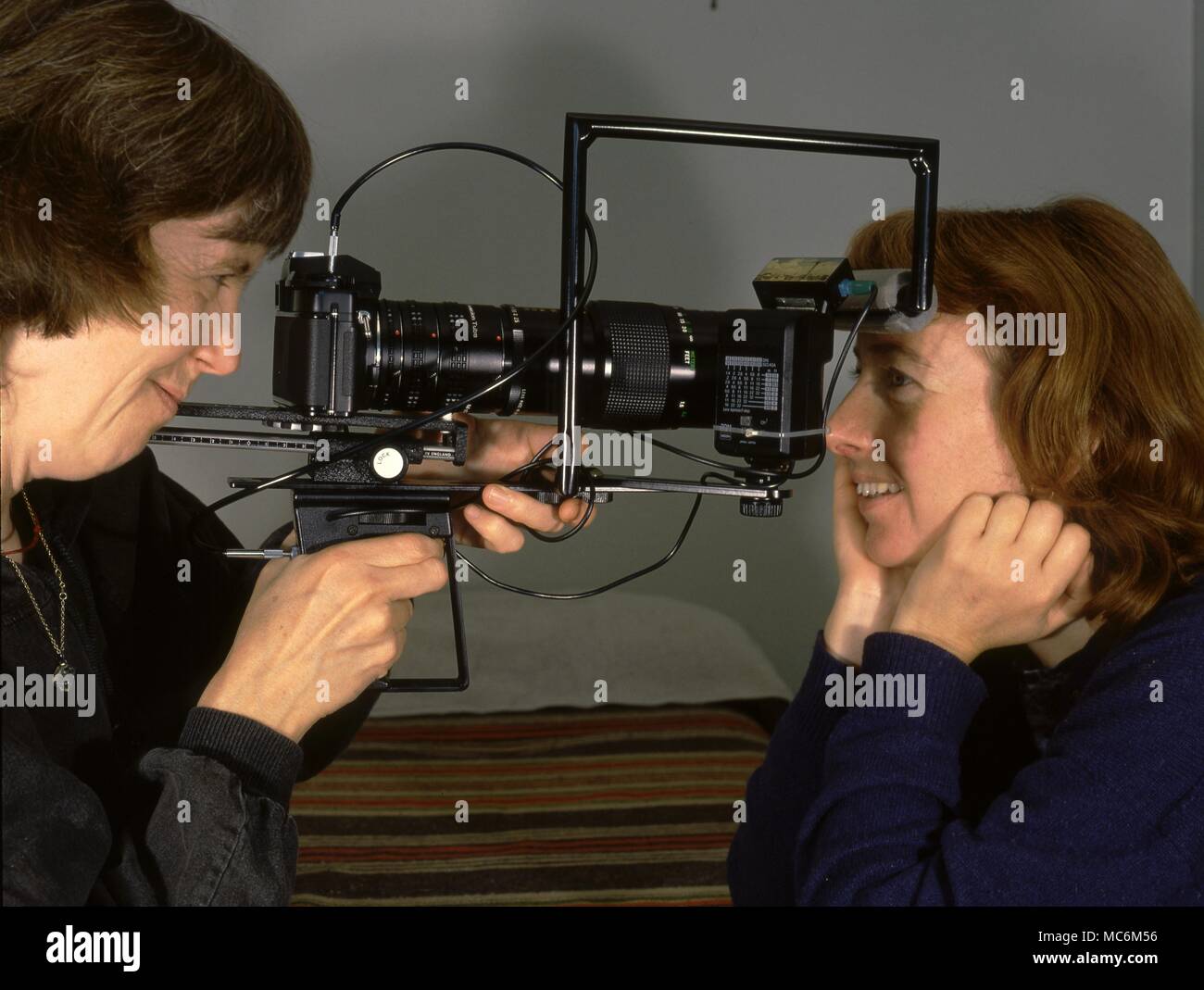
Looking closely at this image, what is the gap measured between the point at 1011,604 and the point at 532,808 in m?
0.83

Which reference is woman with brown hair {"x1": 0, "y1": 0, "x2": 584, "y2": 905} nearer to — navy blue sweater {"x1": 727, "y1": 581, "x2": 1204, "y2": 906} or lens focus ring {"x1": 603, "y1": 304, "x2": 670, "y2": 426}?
lens focus ring {"x1": 603, "y1": 304, "x2": 670, "y2": 426}

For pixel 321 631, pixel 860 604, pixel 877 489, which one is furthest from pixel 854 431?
pixel 321 631

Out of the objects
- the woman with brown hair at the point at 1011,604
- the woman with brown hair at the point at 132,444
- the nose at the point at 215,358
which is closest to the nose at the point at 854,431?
the woman with brown hair at the point at 1011,604

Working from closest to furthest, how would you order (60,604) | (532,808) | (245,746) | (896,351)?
1. (245,746)
2. (60,604)
3. (896,351)
4. (532,808)

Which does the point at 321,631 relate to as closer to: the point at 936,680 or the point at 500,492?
the point at 500,492

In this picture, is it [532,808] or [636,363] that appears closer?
[636,363]

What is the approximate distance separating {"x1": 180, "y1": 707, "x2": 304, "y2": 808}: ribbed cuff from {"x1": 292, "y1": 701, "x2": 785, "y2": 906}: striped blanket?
0.63 metres

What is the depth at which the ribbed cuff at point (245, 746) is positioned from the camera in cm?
84

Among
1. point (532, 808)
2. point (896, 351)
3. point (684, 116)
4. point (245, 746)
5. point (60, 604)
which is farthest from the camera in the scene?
point (684, 116)

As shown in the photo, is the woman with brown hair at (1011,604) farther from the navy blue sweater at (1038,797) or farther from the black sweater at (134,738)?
the black sweater at (134,738)

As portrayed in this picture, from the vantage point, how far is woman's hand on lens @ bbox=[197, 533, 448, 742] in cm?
87

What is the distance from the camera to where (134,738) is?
1051mm

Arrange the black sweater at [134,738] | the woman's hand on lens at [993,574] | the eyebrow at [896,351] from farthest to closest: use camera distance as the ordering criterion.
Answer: the eyebrow at [896,351] < the woman's hand on lens at [993,574] < the black sweater at [134,738]

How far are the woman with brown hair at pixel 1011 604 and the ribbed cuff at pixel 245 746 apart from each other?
1.34 ft
